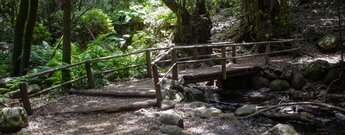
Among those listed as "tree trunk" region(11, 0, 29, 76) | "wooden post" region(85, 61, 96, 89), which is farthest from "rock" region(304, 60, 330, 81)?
"tree trunk" region(11, 0, 29, 76)

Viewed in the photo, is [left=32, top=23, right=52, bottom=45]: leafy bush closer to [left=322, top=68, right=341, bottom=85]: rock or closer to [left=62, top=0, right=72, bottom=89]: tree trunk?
[left=62, top=0, right=72, bottom=89]: tree trunk

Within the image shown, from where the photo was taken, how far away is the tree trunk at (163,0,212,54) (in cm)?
1316

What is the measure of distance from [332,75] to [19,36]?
999 centimetres

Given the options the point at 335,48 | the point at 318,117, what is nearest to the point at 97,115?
the point at 318,117

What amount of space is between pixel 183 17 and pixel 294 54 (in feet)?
14.8

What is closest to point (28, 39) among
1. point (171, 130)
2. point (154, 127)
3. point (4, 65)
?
point (4, 65)

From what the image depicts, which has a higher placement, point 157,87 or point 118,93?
point 157,87

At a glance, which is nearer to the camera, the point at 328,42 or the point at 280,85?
the point at 280,85

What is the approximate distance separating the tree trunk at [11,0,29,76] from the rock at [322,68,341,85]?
9688mm

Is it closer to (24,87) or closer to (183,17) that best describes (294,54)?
(183,17)

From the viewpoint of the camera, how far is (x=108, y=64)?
10812 mm

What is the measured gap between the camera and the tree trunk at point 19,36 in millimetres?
10734

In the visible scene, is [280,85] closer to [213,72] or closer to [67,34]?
[213,72]

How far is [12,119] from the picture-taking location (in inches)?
241
